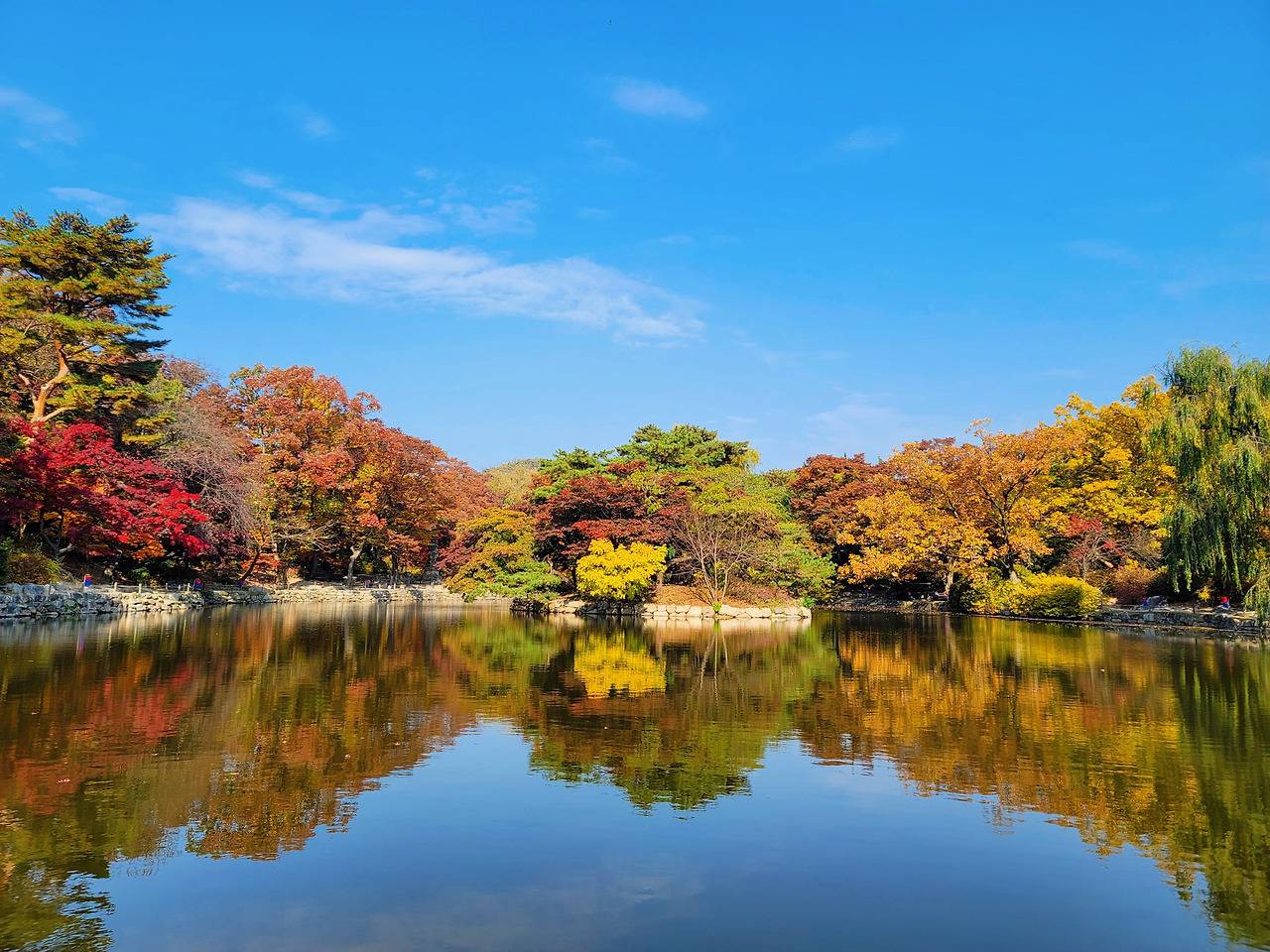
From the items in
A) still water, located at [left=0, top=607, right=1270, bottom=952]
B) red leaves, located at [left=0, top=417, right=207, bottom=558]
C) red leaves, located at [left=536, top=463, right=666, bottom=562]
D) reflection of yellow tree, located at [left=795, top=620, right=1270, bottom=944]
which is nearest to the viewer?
still water, located at [left=0, top=607, right=1270, bottom=952]

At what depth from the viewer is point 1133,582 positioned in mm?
29938

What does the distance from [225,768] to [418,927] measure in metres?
3.82

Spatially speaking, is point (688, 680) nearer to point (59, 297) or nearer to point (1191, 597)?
point (1191, 597)

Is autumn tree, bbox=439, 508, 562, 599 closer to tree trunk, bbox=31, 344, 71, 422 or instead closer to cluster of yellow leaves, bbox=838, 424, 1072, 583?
cluster of yellow leaves, bbox=838, 424, 1072, 583

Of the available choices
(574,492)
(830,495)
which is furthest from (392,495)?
(830,495)

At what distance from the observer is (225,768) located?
7227 millimetres

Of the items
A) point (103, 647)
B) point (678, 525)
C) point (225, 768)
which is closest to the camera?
point (225, 768)

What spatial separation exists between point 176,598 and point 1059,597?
1297 inches

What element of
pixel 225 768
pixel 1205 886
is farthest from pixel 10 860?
pixel 1205 886

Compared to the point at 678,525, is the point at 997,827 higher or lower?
lower

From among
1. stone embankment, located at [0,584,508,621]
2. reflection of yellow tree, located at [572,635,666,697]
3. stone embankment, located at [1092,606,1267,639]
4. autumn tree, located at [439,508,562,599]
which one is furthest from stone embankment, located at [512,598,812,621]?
stone embankment, located at [0,584,508,621]

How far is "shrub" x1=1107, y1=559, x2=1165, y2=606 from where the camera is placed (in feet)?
96.7

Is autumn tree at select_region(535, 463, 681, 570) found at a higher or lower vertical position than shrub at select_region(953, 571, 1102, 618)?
higher

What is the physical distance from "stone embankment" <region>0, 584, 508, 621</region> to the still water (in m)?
10.6
